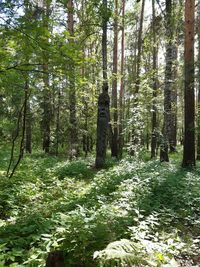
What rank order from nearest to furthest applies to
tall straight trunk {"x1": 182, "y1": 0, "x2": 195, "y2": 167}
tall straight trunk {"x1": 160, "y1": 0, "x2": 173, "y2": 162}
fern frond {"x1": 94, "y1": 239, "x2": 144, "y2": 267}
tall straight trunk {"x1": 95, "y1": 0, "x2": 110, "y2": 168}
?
fern frond {"x1": 94, "y1": 239, "x2": 144, "y2": 267} < tall straight trunk {"x1": 182, "y1": 0, "x2": 195, "y2": 167} < tall straight trunk {"x1": 95, "y1": 0, "x2": 110, "y2": 168} < tall straight trunk {"x1": 160, "y1": 0, "x2": 173, "y2": 162}

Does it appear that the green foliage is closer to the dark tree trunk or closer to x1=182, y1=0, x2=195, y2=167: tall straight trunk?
the dark tree trunk

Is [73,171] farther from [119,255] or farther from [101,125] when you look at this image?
[119,255]

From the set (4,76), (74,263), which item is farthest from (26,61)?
(74,263)

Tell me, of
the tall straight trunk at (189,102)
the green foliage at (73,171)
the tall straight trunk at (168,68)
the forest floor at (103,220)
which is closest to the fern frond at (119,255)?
the forest floor at (103,220)

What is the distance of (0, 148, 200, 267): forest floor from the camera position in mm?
3672

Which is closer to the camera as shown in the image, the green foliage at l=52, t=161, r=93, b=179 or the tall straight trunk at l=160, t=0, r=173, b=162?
the green foliage at l=52, t=161, r=93, b=179

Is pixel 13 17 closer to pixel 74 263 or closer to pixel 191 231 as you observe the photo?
pixel 74 263

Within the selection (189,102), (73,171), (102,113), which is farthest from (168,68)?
(73,171)

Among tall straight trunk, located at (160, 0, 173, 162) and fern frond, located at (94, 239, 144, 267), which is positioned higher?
tall straight trunk, located at (160, 0, 173, 162)

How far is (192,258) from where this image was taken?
4379 mm

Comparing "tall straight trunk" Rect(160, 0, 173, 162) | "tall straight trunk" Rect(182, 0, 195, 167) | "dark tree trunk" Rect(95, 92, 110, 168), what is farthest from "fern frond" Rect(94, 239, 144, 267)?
"tall straight trunk" Rect(160, 0, 173, 162)

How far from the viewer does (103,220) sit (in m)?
4.37

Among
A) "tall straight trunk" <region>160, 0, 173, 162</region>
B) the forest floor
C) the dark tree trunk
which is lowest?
the forest floor

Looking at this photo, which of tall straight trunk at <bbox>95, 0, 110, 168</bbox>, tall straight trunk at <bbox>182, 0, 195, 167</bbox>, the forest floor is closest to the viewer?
the forest floor
